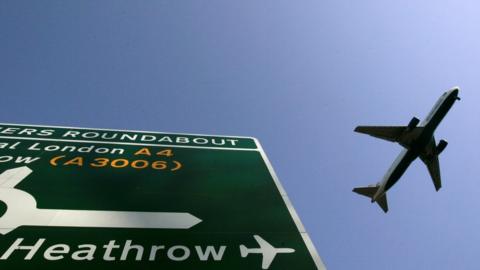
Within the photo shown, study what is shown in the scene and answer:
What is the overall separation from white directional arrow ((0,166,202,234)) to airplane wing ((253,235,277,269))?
3.00 feet

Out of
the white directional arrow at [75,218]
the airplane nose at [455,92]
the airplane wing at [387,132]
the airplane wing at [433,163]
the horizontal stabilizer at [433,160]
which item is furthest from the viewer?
the airplane wing at [433,163]

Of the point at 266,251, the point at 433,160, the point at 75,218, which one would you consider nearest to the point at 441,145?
the point at 433,160

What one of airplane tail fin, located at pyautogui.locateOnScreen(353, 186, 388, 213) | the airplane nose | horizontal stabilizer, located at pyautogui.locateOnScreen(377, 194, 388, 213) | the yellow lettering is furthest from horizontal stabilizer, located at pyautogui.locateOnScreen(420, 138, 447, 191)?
the yellow lettering

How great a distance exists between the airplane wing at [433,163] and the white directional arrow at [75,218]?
22607 mm

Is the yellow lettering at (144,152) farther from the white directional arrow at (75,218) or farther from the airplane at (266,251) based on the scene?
the airplane at (266,251)

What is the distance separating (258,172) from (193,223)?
195cm

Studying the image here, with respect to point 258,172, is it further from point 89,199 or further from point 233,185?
point 89,199

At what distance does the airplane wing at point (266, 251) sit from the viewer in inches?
168

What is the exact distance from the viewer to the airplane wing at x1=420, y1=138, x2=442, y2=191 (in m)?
23.8

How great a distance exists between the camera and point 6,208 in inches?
198

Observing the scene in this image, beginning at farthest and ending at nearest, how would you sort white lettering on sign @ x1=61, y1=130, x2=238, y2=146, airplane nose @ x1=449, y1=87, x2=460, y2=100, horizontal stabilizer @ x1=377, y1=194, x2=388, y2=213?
horizontal stabilizer @ x1=377, y1=194, x2=388, y2=213
airplane nose @ x1=449, y1=87, x2=460, y2=100
white lettering on sign @ x1=61, y1=130, x2=238, y2=146

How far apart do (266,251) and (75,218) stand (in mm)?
2567

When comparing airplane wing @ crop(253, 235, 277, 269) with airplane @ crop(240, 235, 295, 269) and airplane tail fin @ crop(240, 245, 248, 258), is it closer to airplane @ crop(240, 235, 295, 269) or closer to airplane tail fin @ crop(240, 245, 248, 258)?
airplane @ crop(240, 235, 295, 269)

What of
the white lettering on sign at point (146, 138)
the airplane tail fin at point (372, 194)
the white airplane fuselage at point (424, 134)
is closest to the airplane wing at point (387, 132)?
the white airplane fuselage at point (424, 134)
